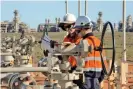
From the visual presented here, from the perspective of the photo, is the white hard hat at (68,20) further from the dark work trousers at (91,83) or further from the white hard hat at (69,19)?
the dark work trousers at (91,83)

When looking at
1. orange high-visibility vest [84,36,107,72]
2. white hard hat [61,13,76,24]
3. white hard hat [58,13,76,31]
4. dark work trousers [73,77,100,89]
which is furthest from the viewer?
white hard hat [61,13,76,24]

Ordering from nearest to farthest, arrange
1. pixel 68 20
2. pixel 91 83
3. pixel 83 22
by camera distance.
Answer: pixel 83 22, pixel 91 83, pixel 68 20

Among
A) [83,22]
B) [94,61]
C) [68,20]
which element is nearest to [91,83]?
[94,61]

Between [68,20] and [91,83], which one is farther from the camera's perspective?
[68,20]

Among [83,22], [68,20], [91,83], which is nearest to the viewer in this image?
[83,22]

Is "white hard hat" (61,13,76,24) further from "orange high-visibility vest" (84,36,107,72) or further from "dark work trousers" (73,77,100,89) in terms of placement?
"dark work trousers" (73,77,100,89)

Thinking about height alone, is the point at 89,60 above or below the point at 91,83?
above

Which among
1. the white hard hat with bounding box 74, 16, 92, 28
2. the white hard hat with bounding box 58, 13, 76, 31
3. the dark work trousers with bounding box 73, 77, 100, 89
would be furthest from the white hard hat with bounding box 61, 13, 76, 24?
the dark work trousers with bounding box 73, 77, 100, 89

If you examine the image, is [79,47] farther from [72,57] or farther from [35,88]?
[35,88]

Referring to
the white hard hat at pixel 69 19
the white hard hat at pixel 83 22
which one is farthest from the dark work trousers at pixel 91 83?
the white hard hat at pixel 69 19

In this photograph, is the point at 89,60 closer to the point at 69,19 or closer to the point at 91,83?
the point at 91,83

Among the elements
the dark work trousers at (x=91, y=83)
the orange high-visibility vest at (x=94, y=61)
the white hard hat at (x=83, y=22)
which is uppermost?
the white hard hat at (x=83, y=22)

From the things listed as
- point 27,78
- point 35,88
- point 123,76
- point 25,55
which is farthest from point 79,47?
point 123,76

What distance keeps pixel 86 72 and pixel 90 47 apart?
1.22 meters
